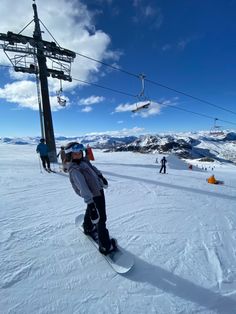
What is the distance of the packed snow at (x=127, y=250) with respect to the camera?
2766 millimetres

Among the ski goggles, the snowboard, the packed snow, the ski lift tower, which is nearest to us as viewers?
the packed snow

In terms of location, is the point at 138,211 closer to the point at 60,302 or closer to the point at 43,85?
the point at 60,302

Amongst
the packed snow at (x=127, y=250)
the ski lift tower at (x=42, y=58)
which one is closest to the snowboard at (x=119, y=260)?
the packed snow at (x=127, y=250)

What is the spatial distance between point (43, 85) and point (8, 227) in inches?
550

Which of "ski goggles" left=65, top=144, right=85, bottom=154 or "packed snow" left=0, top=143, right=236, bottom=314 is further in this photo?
"ski goggles" left=65, top=144, right=85, bottom=154

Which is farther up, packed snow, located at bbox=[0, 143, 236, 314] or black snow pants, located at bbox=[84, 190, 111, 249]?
black snow pants, located at bbox=[84, 190, 111, 249]

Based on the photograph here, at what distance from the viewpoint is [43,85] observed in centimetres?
1595

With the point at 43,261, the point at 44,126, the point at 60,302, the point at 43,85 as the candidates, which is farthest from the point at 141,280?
the point at 43,85

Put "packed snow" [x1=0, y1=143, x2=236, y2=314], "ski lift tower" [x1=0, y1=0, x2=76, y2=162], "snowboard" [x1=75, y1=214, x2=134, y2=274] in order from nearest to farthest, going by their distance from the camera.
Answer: "packed snow" [x1=0, y1=143, x2=236, y2=314] < "snowboard" [x1=75, y1=214, x2=134, y2=274] < "ski lift tower" [x1=0, y1=0, x2=76, y2=162]

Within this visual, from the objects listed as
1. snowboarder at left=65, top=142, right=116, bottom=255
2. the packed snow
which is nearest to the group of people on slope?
snowboarder at left=65, top=142, right=116, bottom=255

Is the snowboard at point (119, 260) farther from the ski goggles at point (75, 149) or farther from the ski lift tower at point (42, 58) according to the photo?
the ski lift tower at point (42, 58)

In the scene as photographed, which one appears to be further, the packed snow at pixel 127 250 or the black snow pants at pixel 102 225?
the black snow pants at pixel 102 225

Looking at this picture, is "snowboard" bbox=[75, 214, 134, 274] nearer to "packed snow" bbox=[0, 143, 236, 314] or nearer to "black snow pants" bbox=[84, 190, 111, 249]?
"packed snow" bbox=[0, 143, 236, 314]

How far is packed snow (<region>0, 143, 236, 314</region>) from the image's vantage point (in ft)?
9.07
